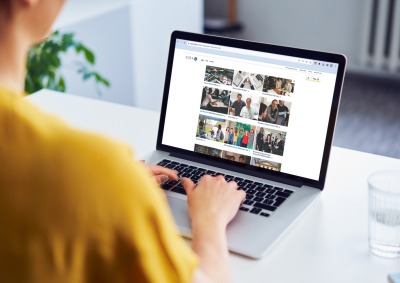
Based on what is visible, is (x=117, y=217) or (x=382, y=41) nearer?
(x=117, y=217)

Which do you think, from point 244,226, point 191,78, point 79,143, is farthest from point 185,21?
point 79,143

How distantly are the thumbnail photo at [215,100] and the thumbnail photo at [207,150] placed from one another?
3.2 inches

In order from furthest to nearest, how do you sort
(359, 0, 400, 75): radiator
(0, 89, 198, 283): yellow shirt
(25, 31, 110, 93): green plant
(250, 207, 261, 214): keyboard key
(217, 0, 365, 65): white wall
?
(217, 0, 365, 65): white wall → (359, 0, 400, 75): radiator → (25, 31, 110, 93): green plant → (250, 207, 261, 214): keyboard key → (0, 89, 198, 283): yellow shirt

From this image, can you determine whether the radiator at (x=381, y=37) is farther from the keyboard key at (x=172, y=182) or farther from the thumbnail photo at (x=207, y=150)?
the keyboard key at (x=172, y=182)

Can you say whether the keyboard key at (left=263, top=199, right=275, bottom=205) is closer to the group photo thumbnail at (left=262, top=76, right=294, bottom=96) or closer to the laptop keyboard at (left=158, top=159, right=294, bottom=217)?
the laptop keyboard at (left=158, top=159, right=294, bottom=217)

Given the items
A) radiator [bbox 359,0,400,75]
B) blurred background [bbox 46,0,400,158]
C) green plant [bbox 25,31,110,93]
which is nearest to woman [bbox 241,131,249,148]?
green plant [bbox 25,31,110,93]

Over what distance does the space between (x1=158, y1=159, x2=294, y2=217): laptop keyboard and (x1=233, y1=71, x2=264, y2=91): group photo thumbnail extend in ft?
0.60

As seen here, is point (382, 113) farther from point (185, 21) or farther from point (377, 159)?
point (377, 159)

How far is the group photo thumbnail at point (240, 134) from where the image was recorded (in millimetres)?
1298

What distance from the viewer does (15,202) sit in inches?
22.5

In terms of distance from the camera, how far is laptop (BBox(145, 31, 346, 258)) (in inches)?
47.8

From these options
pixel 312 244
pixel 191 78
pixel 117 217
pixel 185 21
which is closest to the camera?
pixel 117 217

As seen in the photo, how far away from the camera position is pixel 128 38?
314 centimetres

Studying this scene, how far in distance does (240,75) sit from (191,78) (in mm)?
112
